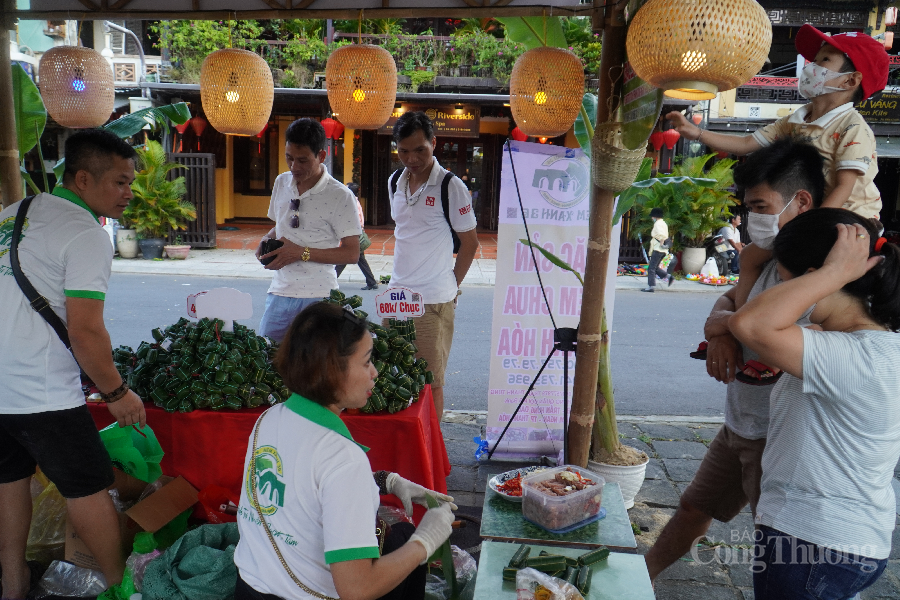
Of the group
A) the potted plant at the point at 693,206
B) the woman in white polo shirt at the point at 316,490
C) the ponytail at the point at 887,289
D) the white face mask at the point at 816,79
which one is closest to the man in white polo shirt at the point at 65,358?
the woman in white polo shirt at the point at 316,490

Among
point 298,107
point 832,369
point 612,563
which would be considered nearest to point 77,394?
point 612,563

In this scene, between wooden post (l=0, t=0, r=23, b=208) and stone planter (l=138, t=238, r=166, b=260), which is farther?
stone planter (l=138, t=238, r=166, b=260)

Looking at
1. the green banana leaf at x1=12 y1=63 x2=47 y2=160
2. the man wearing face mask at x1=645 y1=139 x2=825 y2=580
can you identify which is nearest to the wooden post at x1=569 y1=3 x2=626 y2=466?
the man wearing face mask at x1=645 y1=139 x2=825 y2=580

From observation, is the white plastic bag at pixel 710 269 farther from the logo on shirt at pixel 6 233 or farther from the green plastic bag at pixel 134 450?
the logo on shirt at pixel 6 233

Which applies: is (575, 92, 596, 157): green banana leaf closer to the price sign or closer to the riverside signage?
the riverside signage

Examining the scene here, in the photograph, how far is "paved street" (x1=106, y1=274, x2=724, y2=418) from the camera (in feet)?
19.4

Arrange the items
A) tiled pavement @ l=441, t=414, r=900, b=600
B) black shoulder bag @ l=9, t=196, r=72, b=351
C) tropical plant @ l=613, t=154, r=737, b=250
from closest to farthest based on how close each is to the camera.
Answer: black shoulder bag @ l=9, t=196, r=72, b=351 < tiled pavement @ l=441, t=414, r=900, b=600 < tropical plant @ l=613, t=154, r=737, b=250

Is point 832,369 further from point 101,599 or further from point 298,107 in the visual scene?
point 298,107

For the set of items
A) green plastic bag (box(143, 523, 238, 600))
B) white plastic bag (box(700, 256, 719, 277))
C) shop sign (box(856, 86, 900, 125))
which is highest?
shop sign (box(856, 86, 900, 125))

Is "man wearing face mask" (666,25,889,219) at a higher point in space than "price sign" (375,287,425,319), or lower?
higher

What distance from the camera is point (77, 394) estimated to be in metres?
2.54

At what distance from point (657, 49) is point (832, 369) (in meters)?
1.22

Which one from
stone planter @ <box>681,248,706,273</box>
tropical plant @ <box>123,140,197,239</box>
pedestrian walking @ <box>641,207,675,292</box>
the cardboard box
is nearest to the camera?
the cardboard box

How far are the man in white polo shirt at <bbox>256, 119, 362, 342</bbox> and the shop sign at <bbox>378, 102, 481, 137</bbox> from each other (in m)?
11.5
